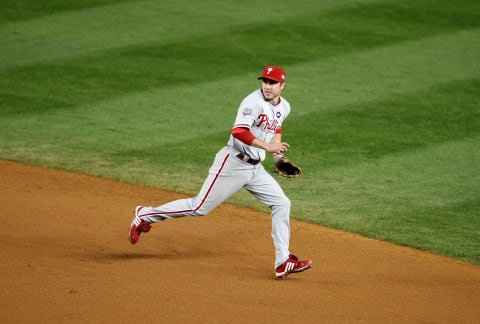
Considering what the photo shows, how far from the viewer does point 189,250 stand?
8.50 meters

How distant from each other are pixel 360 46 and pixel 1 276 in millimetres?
9890

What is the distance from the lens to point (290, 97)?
13.6m

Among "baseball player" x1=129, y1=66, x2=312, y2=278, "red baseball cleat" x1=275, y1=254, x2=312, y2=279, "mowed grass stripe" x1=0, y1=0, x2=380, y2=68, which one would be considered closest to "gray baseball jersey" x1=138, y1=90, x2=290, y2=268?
"baseball player" x1=129, y1=66, x2=312, y2=278

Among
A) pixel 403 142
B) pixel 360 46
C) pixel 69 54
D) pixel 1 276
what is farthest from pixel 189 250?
pixel 360 46

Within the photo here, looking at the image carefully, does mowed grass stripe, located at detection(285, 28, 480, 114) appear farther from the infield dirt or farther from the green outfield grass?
the infield dirt

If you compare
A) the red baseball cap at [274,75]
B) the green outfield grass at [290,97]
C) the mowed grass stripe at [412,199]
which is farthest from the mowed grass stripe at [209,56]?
the red baseball cap at [274,75]

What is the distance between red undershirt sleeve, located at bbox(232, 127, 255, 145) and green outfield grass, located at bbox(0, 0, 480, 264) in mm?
2336

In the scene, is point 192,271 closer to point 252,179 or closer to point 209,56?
point 252,179

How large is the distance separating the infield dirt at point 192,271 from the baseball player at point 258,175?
1.10 ft

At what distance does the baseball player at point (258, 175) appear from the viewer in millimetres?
7750

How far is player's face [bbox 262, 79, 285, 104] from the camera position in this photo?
7.79 m

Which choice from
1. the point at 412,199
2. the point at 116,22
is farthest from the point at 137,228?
the point at 116,22

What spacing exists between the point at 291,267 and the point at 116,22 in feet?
31.7

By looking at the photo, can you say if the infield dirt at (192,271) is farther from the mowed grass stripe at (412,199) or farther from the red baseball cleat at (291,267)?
the mowed grass stripe at (412,199)
